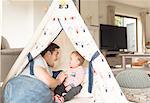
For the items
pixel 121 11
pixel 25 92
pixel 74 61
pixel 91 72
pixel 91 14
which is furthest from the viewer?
pixel 121 11

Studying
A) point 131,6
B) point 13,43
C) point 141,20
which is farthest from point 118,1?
point 13,43

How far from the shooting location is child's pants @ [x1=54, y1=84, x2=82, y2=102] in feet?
5.76

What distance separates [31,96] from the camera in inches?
54.8

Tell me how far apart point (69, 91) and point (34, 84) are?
1.42 feet

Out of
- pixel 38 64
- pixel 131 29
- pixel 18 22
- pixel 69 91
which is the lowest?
pixel 69 91

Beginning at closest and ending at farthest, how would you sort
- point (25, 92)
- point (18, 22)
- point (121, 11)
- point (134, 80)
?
point (25, 92), point (134, 80), point (18, 22), point (121, 11)

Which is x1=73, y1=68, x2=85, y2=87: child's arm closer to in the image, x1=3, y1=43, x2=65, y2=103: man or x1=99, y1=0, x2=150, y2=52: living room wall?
x1=3, y1=43, x2=65, y2=103: man

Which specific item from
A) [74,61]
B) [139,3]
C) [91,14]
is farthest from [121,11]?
[74,61]

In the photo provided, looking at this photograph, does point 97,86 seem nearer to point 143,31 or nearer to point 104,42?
point 104,42

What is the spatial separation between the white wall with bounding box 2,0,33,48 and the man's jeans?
2.36 meters

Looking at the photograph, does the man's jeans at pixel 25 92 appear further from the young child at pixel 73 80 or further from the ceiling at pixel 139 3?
the ceiling at pixel 139 3

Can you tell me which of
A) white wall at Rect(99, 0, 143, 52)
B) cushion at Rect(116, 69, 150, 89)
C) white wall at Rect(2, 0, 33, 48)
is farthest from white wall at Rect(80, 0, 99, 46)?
cushion at Rect(116, 69, 150, 89)

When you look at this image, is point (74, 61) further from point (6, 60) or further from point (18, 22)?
point (18, 22)

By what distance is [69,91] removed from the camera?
1.79m
